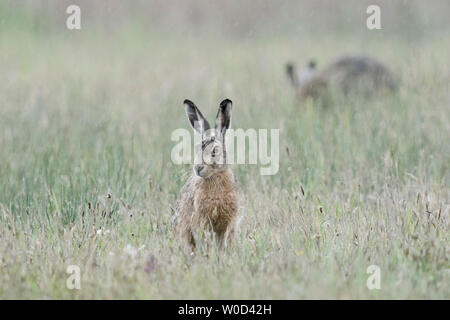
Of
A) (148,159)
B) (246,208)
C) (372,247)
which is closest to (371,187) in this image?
(246,208)

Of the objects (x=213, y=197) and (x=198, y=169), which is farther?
(x=213, y=197)

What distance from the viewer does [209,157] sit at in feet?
18.3

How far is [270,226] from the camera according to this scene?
6.14 meters

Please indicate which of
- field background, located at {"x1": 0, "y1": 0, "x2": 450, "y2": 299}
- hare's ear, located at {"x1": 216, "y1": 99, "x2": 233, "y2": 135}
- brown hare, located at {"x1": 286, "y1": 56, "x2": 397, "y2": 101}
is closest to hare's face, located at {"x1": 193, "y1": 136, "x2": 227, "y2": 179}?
hare's ear, located at {"x1": 216, "y1": 99, "x2": 233, "y2": 135}

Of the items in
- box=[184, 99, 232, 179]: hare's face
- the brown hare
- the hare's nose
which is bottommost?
the hare's nose

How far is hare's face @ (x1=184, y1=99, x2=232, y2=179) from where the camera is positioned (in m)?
5.57

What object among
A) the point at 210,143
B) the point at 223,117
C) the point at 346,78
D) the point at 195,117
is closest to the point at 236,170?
the point at 195,117

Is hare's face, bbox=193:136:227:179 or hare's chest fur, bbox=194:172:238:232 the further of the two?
hare's chest fur, bbox=194:172:238:232

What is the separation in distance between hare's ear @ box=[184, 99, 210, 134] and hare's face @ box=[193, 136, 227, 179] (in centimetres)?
19

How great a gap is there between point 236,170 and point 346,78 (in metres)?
4.61

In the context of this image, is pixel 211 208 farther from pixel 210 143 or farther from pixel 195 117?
pixel 195 117

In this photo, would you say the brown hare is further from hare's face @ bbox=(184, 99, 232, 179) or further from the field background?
hare's face @ bbox=(184, 99, 232, 179)

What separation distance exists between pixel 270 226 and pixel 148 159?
8.18 feet
